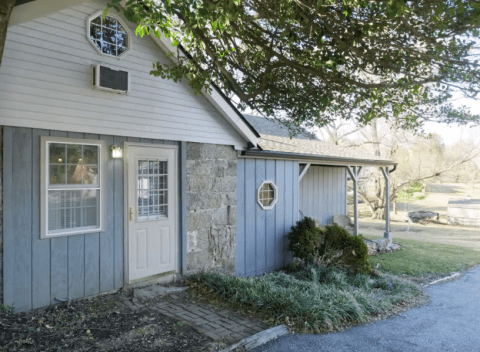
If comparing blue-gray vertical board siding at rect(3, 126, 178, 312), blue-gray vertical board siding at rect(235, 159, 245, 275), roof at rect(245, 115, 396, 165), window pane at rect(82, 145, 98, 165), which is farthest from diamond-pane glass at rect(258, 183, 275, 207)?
window pane at rect(82, 145, 98, 165)

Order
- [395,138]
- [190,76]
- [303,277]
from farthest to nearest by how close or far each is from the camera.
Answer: [395,138]
[303,277]
[190,76]

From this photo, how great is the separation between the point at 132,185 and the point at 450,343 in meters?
5.05

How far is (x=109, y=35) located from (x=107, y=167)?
2019 mm

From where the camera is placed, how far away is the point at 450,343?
492 centimetres

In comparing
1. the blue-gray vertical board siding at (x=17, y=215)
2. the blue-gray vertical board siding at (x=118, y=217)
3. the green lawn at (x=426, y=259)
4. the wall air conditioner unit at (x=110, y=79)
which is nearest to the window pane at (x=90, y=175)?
the blue-gray vertical board siding at (x=118, y=217)

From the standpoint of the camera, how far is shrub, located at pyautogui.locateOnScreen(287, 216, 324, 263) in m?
8.17

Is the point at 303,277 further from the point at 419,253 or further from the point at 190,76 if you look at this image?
the point at 419,253

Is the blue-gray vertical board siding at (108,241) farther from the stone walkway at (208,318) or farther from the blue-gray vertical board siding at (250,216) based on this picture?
the blue-gray vertical board siding at (250,216)

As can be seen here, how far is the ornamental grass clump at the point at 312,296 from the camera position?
523 cm

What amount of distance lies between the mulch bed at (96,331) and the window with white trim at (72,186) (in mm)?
1068

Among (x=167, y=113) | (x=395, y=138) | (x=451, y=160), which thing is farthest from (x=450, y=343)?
(x=451, y=160)

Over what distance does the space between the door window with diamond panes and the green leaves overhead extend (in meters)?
1.54

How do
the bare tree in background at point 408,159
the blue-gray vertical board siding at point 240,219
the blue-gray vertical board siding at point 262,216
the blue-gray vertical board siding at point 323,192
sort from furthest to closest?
the bare tree in background at point 408,159 → the blue-gray vertical board siding at point 323,192 → the blue-gray vertical board siding at point 262,216 → the blue-gray vertical board siding at point 240,219

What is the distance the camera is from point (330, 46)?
5578 mm
